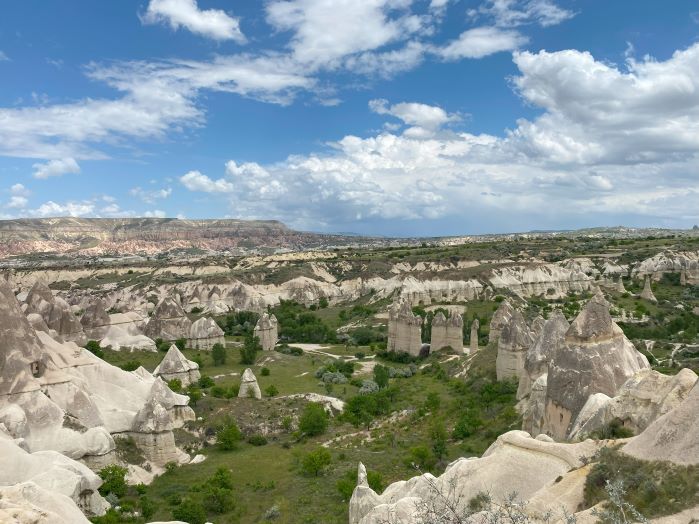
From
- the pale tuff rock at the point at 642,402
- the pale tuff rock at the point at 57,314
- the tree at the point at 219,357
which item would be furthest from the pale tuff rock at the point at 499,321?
the pale tuff rock at the point at 57,314

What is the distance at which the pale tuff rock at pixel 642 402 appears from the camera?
38.8 feet

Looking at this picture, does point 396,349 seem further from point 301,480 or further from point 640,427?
point 640,427

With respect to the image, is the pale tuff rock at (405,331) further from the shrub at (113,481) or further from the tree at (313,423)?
the shrub at (113,481)

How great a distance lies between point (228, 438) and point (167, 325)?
33.3 m

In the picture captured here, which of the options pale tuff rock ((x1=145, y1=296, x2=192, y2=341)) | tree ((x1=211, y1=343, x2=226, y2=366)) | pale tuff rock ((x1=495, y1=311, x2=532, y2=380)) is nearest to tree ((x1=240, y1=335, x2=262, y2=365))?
tree ((x1=211, y1=343, x2=226, y2=366))

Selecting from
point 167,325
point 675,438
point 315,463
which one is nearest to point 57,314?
point 167,325

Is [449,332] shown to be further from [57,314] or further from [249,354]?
[57,314]

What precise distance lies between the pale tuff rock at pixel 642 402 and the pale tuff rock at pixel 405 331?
120 ft

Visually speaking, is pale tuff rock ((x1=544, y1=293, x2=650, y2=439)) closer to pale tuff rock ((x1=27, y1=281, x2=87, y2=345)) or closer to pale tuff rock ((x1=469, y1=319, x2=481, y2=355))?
pale tuff rock ((x1=469, y1=319, x2=481, y2=355))

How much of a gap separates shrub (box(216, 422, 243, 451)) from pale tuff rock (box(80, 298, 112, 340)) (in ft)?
83.2

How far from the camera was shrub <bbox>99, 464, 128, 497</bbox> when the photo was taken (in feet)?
69.6

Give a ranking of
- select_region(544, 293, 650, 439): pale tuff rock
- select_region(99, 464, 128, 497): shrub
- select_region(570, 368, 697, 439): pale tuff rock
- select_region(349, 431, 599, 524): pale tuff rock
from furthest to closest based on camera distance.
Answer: select_region(99, 464, 128, 497): shrub
select_region(544, 293, 650, 439): pale tuff rock
select_region(570, 368, 697, 439): pale tuff rock
select_region(349, 431, 599, 524): pale tuff rock

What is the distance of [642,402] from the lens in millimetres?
12820

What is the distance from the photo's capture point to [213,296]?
8362 centimetres
